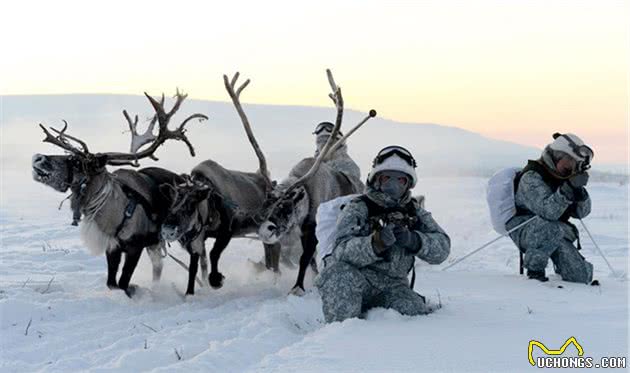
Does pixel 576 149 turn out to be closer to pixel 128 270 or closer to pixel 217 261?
pixel 217 261

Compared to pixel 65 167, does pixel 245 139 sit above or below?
below

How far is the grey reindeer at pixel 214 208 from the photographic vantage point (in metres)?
7.01

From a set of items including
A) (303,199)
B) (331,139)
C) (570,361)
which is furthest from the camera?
(331,139)

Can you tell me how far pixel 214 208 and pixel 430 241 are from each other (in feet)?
9.77

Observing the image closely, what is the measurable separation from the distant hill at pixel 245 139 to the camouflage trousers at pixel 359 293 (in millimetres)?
22799

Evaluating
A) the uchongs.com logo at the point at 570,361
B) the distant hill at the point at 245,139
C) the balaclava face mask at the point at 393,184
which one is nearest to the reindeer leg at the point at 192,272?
the balaclava face mask at the point at 393,184

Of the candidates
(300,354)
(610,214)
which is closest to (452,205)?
(610,214)

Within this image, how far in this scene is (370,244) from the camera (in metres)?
5.04

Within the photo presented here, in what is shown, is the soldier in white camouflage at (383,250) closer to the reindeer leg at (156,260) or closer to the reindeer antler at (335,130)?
the reindeer antler at (335,130)

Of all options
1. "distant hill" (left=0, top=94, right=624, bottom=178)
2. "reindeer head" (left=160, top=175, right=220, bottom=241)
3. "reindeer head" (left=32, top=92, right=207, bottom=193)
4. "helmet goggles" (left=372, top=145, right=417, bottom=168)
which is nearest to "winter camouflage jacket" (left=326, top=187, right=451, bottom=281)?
"helmet goggles" (left=372, top=145, right=417, bottom=168)

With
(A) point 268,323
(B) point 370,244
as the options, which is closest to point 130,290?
(A) point 268,323

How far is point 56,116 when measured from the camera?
41406mm

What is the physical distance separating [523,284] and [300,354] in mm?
3921

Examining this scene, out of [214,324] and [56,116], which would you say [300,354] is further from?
[56,116]
